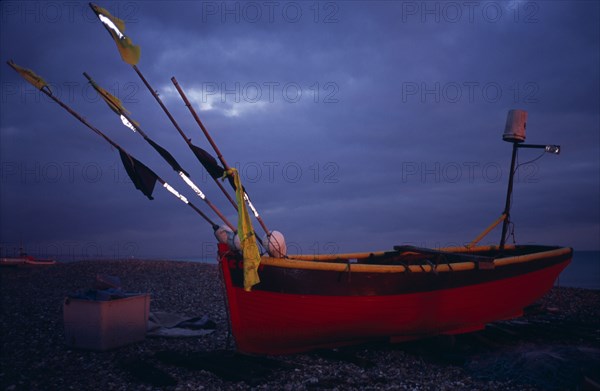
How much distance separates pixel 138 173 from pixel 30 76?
2.27m

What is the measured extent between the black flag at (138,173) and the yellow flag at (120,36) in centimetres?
165

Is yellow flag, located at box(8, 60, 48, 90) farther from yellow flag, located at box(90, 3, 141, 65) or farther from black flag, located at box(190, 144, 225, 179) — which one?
black flag, located at box(190, 144, 225, 179)

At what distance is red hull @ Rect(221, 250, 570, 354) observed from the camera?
8078mm

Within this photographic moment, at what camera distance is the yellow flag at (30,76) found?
711 centimetres

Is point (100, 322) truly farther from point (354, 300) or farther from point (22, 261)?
point (22, 261)

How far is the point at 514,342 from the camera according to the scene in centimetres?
1035

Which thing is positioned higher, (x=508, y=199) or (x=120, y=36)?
(x=120, y=36)

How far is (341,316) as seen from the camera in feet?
27.7

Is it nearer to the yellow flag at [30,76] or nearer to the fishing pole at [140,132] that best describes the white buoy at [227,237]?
the fishing pole at [140,132]

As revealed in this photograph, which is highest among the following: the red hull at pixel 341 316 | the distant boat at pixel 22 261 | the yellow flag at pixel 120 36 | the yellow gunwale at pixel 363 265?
the yellow flag at pixel 120 36

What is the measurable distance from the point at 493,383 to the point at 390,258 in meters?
5.39

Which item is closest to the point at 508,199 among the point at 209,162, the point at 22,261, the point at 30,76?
the point at 209,162

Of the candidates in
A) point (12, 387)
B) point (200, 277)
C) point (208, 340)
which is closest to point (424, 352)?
point (208, 340)

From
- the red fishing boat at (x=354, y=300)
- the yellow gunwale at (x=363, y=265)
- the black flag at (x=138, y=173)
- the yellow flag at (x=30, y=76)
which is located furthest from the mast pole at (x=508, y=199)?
the yellow flag at (x=30, y=76)
